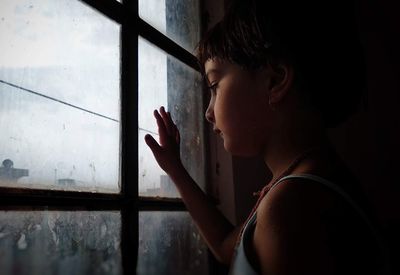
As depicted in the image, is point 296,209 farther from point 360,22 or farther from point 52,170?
point 360,22

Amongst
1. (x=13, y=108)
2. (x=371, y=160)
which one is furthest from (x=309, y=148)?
(x=371, y=160)

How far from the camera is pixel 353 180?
588 mm

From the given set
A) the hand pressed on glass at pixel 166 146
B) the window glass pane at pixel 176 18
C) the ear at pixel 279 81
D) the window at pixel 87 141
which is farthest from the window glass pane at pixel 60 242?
the window glass pane at pixel 176 18

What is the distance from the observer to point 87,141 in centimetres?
67

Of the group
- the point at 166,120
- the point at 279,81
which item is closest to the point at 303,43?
the point at 279,81

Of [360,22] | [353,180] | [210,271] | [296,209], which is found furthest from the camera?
[360,22]

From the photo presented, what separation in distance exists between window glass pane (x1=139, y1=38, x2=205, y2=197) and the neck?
317 mm

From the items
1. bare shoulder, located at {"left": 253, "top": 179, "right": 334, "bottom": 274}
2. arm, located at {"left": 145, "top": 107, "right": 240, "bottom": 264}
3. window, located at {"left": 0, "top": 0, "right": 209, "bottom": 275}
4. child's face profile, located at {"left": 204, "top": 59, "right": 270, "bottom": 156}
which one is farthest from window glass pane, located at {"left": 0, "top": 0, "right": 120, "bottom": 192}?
bare shoulder, located at {"left": 253, "top": 179, "right": 334, "bottom": 274}

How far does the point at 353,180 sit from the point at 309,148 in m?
0.09

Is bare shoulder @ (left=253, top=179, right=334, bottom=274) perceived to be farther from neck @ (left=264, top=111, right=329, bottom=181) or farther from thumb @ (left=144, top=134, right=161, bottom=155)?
thumb @ (left=144, top=134, right=161, bottom=155)

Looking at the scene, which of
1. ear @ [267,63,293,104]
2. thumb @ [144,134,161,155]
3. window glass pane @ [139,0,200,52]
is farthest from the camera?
window glass pane @ [139,0,200,52]

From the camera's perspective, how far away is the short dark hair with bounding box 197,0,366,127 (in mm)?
626

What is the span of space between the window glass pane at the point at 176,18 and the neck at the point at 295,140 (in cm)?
47

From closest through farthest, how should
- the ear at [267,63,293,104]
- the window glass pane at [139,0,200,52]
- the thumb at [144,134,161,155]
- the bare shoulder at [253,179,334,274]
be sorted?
1. the bare shoulder at [253,179,334,274]
2. the ear at [267,63,293,104]
3. the thumb at [144,134,161,155]
4. the window glass pane at [139,0,200,52]
